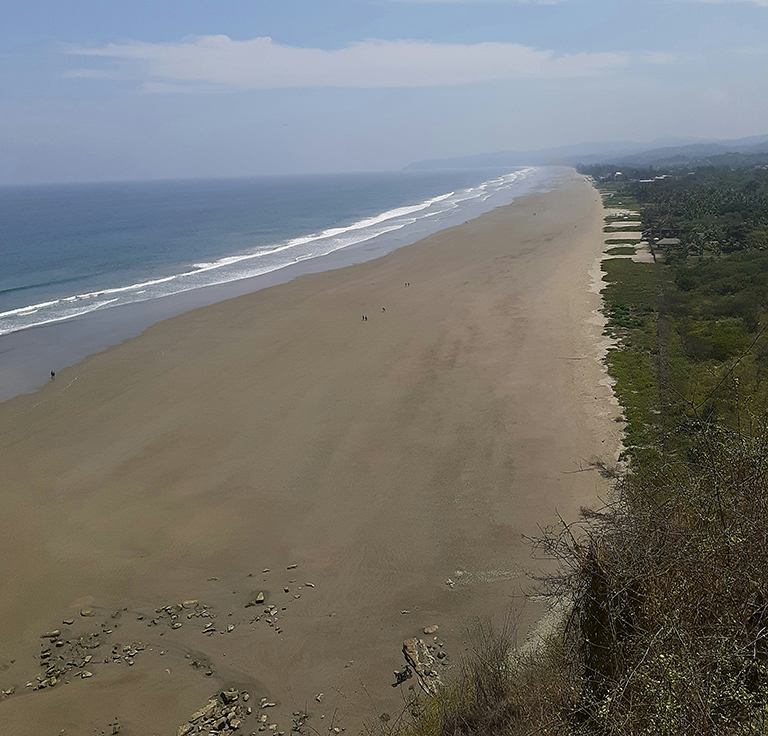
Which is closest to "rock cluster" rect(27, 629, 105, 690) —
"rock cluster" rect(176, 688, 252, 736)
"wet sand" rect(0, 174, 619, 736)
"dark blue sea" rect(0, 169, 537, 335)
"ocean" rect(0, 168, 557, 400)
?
"wet sand" rect(0, 174, 619, 736)

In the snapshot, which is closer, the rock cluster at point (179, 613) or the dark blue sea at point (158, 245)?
the rock cluster at point (179, 613)

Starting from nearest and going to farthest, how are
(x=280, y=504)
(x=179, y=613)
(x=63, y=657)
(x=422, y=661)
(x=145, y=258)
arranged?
(x=422, y=661) → (x=63, y=657) → (x=179, y=613) → (x=280, y=504) → (x=145, y=258)

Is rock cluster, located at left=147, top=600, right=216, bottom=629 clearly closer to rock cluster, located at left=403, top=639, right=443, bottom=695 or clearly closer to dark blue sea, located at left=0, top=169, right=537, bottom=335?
rock cluster, located at left=403, top=639, right=443, bottom=695

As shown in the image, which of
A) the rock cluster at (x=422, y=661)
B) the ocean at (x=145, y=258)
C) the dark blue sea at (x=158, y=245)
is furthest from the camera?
the dark blue sea at (x=158, y=245)

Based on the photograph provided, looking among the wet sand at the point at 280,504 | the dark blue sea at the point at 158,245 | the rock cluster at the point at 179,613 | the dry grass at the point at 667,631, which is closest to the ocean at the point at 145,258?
the dark blue sea at the point at 158,245

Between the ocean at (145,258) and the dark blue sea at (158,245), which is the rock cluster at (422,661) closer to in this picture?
the ocean at (145,258)

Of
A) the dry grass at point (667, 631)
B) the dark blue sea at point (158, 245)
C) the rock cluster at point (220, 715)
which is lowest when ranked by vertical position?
the rock cluster at point (220, 715)

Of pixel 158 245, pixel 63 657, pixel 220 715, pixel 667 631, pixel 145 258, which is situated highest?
pixel 158 245

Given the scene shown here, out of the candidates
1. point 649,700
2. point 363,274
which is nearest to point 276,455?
point 649,700

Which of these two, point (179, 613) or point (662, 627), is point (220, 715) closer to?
point (179, 613)

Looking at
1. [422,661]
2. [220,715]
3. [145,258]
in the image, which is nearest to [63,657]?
[220,715]
